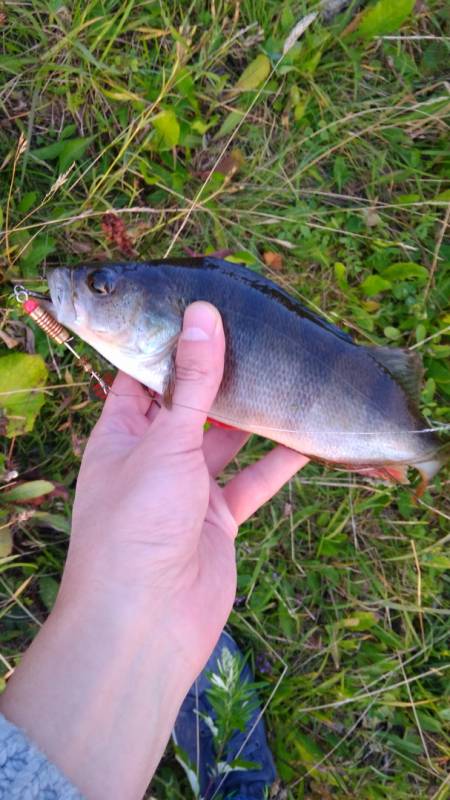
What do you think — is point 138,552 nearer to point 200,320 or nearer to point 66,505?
point 200,320

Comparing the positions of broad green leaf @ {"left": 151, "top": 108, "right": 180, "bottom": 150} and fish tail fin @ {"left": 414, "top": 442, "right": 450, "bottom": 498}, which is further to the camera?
broad green leaf @ {"left": 151, "top": 108, "right": 180, "bottom": 150}

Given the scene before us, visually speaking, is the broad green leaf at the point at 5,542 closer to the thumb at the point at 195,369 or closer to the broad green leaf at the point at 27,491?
the broad green leaf at the point at 27,491

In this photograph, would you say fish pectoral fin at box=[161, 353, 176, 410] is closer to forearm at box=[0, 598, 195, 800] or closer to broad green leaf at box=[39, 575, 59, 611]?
forearm at box=[0, 598, 195, 800]

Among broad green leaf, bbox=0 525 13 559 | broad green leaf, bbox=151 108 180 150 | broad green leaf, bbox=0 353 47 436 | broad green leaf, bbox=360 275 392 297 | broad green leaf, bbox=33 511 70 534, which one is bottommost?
broad green leaf, bbox=360 275 392 297

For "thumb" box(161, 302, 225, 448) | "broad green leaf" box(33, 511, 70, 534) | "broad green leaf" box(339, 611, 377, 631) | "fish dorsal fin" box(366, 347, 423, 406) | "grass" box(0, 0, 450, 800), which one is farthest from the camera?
"broad green leaf" box(339, 611, 377, 631)

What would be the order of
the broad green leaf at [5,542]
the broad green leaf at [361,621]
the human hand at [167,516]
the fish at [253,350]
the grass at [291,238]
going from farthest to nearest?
the broad green leaf at [361,621] < the grass at [291,238] < the broad green leaf at [5,542] < the fish at [253,350] < the human hand at [167,516]

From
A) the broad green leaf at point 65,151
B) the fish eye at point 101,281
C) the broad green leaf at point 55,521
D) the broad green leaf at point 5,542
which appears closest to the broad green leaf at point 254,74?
the broad green leaf at point 65,151

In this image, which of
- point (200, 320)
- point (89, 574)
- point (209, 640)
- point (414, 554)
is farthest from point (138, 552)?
point (414, 554)

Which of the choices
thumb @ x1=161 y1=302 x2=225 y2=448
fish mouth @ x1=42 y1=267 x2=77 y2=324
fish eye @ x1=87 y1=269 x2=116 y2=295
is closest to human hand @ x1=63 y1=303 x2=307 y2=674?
thumb @ x1=161 y1=302 x2=225 y2=448
